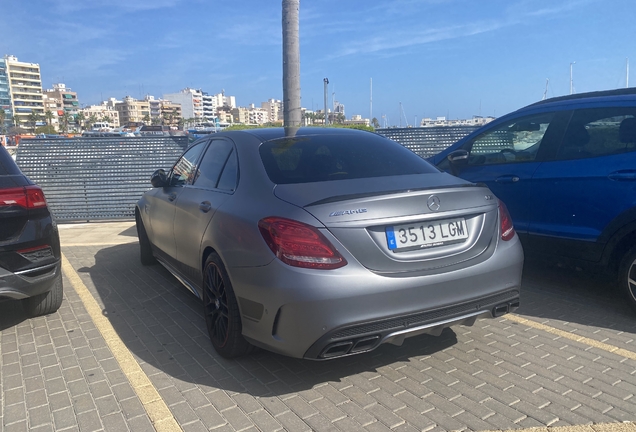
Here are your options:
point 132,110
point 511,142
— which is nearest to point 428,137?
point 511,142

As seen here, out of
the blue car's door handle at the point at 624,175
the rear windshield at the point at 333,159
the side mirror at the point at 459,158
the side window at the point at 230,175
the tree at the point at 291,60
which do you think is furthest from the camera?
the tree at the point at 291,60

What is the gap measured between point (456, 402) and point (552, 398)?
0.54 m

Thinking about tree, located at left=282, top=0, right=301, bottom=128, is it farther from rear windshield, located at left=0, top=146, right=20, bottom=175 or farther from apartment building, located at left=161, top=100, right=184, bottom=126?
apartment building, located at left=161, top=100, right=184, bottom=126

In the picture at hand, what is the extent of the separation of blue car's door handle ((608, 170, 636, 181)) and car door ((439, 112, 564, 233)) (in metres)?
0.72

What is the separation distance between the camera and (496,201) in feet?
11.1

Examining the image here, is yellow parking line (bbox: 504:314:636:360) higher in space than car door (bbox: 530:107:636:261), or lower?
lower

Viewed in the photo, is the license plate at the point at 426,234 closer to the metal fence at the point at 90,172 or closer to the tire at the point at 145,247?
the tire at the point at 145,247

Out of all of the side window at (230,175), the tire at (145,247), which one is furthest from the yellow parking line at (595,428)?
the tire at (145,247)

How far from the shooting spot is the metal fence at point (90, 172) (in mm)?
9656

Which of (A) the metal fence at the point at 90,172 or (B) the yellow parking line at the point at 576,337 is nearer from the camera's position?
(B) the yellow parking line at the point at 576,337

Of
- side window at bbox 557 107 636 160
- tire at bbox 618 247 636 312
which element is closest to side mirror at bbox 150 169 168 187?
side window at bbox 557 107 636 160

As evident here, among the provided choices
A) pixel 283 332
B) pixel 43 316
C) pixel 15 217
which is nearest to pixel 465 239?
pixel 283 332

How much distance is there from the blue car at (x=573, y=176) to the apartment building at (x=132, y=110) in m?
183

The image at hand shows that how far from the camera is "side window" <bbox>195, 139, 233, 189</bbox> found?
406 centimetres
